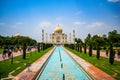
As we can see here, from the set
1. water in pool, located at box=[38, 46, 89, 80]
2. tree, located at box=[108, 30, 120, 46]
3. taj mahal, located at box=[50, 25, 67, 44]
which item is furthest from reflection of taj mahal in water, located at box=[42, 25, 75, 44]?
water in pool, located at box=[38, 46, 89, 80]

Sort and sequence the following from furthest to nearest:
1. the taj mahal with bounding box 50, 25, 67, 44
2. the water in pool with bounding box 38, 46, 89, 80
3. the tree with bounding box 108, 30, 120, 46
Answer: the taj mahal with bounding box 50, 25, 67, 44 < the tree with bounding box 108, 30, 120, 46 < the water in pool with bounding box 38, 46, 89, 80

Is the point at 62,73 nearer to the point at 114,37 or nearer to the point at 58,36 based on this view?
the point at 114,37

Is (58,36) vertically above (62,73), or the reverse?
(58,36)

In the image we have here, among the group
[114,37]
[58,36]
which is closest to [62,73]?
[114,37]

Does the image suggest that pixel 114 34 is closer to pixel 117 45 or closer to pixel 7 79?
pixel 117 45

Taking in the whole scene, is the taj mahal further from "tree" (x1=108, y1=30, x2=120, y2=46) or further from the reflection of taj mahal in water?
"tree" (x1=108, y1=30, x2=120, y2=46)

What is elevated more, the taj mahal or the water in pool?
the taj mahal

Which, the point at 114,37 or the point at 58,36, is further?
the point at 58,36

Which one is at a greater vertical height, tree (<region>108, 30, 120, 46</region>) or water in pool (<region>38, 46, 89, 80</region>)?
tree (<region>108, 30, 120, 46</region>)

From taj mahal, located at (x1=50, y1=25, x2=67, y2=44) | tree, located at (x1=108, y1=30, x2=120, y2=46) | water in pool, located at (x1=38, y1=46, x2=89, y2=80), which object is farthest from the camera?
taj mahal, located at (x1=50, y1=25, x2=67, y2=44)

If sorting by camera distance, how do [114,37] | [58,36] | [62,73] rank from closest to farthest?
[62,73] → [114,37] → [58,36]

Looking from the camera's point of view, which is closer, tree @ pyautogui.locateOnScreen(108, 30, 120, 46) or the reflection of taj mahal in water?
tree @ pyautogui.locateOnScreen(108, 30, 120, 46)

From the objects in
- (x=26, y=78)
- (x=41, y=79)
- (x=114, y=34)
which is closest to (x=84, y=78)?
(x=41, y=79)

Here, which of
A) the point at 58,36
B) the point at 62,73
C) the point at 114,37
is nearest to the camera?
the point at 62,73
